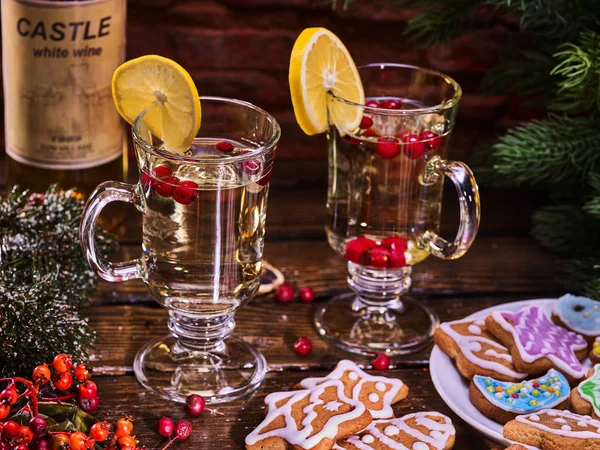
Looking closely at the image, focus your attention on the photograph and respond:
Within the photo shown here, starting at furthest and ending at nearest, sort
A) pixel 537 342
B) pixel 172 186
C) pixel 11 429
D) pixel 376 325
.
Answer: pixel 376 325 → pixel 537 342 → pixel 172 186 → pixel 11 429

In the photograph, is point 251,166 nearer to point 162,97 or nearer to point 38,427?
point 162,97

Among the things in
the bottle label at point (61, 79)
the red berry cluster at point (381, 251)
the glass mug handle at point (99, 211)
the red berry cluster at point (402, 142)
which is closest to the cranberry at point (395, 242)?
the red berry cluster at point (381, 251)

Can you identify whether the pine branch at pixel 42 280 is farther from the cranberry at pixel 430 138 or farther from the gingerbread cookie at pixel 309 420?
the cranberry at pixel 430 138

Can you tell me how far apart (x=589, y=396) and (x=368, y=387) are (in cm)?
24

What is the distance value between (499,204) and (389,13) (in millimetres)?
369

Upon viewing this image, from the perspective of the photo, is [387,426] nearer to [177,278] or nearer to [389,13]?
[177,278]

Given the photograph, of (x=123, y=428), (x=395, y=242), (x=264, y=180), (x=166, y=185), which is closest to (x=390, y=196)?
(x=395, y=242)

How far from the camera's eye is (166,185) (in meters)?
0.94

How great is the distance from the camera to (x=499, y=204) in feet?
4.97

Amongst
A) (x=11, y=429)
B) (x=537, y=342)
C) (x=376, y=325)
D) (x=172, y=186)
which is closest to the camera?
(x=11, y=429)

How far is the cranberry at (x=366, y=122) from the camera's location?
1.06 m

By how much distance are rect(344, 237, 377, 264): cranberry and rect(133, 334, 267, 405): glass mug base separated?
17 cm

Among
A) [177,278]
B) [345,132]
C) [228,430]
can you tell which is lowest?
[228,430]

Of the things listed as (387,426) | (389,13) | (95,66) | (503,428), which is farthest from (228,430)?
(389,13)
